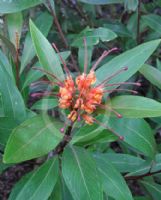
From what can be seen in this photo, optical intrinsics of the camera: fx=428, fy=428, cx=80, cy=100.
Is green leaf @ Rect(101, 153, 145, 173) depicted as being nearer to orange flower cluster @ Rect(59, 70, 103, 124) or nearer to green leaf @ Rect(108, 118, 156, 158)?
green leaf @ Rect(108, 118, 156, 158)

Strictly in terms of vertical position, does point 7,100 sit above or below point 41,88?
above

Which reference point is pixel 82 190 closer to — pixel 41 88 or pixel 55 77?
pixel 55 77

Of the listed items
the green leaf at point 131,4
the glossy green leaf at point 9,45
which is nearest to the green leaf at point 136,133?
the glossy green leaf at point 9,45

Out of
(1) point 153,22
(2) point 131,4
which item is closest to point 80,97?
(2) point 131,4

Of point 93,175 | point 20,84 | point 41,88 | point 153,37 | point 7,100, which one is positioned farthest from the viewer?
point 153,37

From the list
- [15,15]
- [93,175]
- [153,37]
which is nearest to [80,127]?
[93,175]

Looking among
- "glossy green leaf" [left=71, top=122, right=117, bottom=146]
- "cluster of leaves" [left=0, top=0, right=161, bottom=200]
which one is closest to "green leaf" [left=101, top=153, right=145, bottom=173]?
"cluster of leaves" [left=0, top=0, right=161, bottom=200]

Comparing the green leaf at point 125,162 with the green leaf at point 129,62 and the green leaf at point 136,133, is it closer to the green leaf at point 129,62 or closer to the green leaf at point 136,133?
the green leaf at point 136,133
